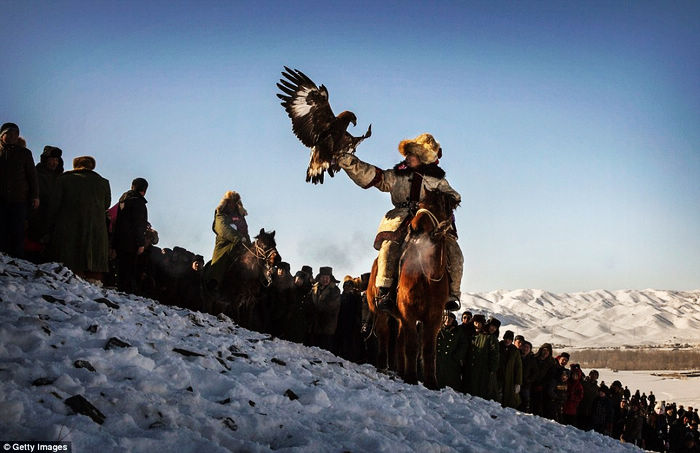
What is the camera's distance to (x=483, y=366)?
12.7 m

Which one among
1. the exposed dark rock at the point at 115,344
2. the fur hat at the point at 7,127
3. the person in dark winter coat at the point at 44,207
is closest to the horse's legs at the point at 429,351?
the exposed dark rock at the point at 115,344

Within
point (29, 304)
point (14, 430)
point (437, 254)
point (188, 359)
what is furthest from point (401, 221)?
point (14, 430)

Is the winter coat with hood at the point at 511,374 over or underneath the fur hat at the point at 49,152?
underneath

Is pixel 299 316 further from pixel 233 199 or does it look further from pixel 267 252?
pixel 233 199

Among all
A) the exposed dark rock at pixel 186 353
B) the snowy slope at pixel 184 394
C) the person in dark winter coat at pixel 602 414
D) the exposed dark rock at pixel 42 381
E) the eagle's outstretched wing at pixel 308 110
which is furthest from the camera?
the person in dark winter coat at pixel 602 414

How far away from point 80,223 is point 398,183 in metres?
4.97

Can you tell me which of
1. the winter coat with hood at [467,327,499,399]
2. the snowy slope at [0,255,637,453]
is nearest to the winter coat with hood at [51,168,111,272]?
the snowy slope at [0,255,637,453]

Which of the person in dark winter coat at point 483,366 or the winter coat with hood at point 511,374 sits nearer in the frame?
the person in dark winter coat at point 483,366

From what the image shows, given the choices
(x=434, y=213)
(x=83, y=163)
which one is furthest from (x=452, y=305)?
(x=83, y=163)

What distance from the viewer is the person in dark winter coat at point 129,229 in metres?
11.0

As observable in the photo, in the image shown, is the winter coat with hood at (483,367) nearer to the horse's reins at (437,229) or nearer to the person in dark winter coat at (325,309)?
the person in dark winter coat at (325,309)

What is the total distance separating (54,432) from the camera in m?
3.13

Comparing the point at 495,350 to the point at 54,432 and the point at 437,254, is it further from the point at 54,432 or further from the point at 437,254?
the point at 54,432

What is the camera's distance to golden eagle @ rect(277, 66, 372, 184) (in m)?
8.46
